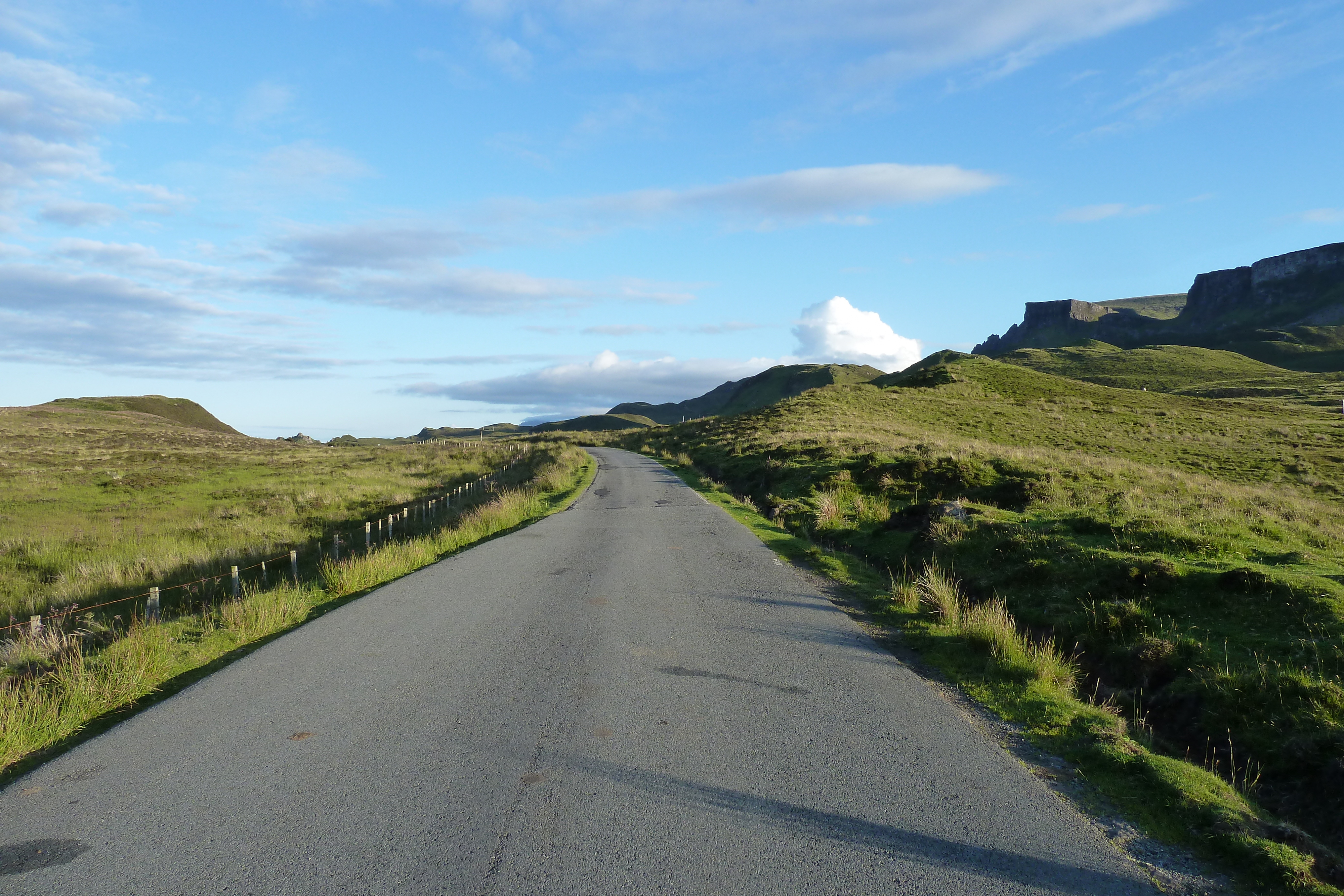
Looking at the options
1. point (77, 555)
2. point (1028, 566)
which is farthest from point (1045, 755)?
point (77, 555)

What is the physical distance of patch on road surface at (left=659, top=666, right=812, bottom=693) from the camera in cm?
633

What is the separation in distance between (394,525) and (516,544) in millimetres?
13075

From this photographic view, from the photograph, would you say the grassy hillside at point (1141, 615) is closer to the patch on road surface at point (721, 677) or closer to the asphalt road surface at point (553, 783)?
the asphalt road surface at point (553, 783)

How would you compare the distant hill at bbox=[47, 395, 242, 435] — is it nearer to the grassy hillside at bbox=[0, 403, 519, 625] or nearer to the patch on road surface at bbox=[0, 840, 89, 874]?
the grassy hillside at bbox=[0, 403, 519, 625]

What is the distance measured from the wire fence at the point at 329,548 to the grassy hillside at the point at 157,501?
1022 millimetres

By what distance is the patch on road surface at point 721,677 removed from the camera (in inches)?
249

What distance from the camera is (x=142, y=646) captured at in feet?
23.9

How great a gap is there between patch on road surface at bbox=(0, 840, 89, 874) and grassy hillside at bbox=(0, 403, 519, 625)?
13.1 metres

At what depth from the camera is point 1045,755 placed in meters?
5.16

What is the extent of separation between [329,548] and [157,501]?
53.0 feet

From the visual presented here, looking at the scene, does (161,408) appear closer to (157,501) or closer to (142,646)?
(157,501)

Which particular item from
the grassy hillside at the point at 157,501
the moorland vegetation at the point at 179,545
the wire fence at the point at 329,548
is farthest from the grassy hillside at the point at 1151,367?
the moorland vegetation at the point at 179,545

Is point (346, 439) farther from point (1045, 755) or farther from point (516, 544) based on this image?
point (1045, 755)

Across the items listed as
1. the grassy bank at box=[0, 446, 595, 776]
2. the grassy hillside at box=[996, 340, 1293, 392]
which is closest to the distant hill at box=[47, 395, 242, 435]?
the grassy bank at box=[0, 446, 595, 776]
